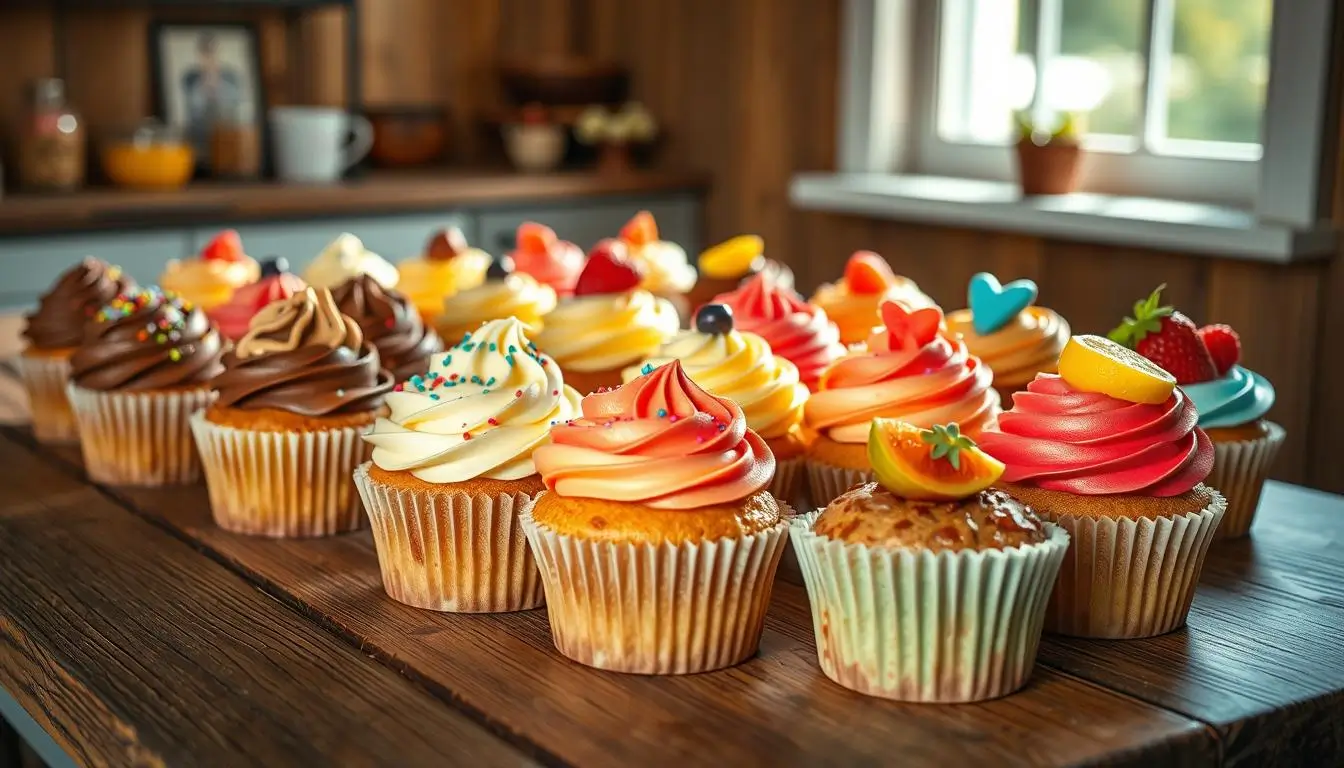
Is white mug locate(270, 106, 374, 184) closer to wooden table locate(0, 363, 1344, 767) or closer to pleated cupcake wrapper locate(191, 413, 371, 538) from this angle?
pleated cupcake wrapper locate(191, 413, 371, 538)

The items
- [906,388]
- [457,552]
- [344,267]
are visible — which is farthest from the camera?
[344,267]

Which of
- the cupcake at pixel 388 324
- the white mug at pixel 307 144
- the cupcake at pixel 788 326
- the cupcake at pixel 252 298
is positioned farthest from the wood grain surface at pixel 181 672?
the white mug at pixel 307 144

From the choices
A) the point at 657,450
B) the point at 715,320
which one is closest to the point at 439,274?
the point at 715,320

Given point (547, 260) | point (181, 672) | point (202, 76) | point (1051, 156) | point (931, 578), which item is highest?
point (202, 76)

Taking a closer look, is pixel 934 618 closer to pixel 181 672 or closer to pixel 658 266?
pixel 181 672

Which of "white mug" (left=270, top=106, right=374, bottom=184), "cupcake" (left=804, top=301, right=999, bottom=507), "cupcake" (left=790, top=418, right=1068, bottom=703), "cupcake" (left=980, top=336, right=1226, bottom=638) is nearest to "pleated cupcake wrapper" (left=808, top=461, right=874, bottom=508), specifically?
"cupcake" (left=804, top=301, right=999, bottom=507)

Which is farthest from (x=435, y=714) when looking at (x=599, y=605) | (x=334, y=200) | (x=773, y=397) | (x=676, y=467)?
(x=334, y=200)
